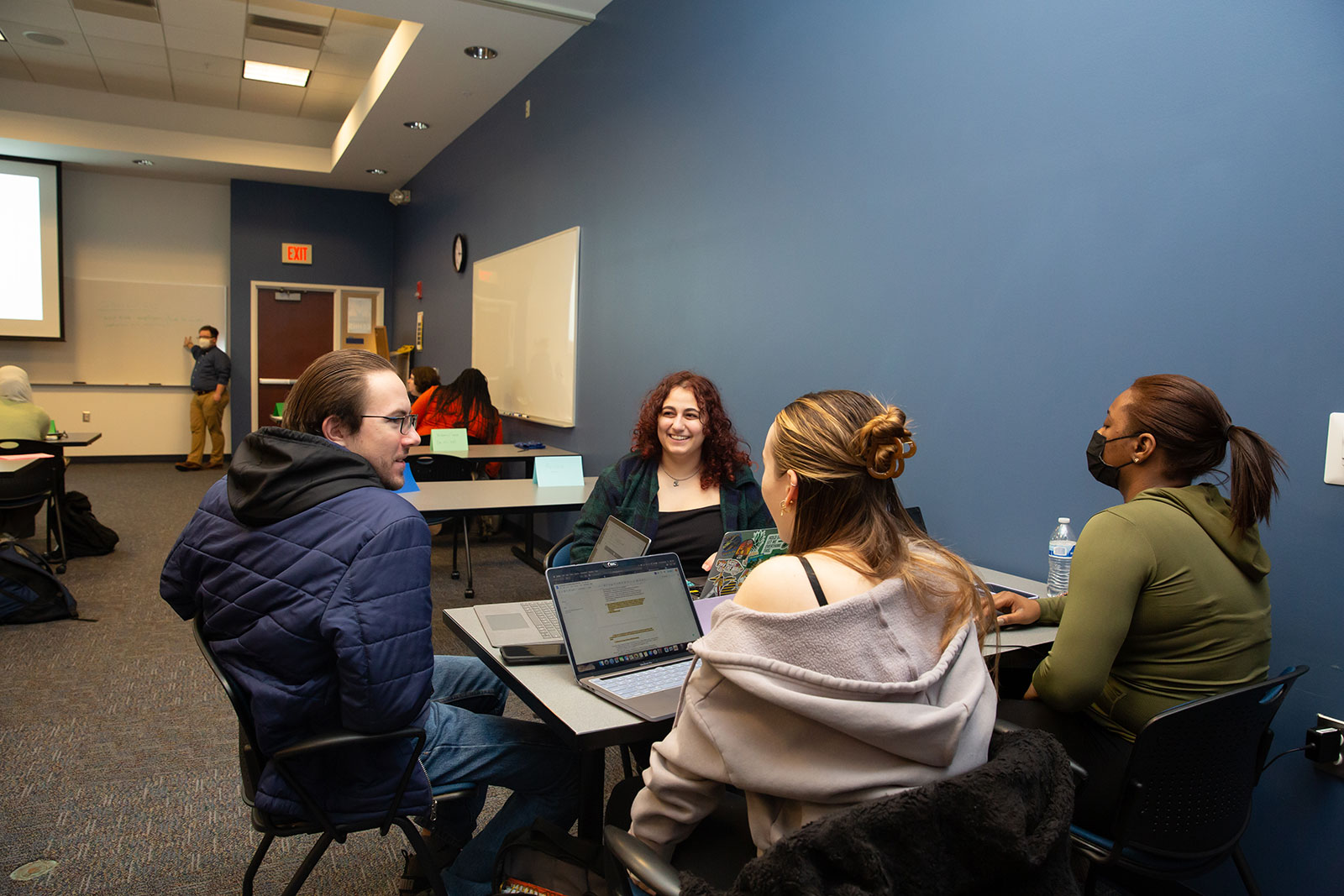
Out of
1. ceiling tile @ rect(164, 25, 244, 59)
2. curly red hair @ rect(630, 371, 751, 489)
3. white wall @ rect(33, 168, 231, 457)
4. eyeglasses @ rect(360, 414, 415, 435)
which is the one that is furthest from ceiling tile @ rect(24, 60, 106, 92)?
eyeglasses @ rect(360, 414, 415, 435)

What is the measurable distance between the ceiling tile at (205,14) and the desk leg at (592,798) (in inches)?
230

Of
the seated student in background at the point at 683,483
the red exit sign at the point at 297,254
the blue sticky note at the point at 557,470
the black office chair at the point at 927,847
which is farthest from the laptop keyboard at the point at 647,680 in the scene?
the red exit sign at the point at 297,254

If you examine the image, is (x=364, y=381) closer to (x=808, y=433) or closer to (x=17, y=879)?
(x=808, y=433)

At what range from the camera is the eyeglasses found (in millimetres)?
1677

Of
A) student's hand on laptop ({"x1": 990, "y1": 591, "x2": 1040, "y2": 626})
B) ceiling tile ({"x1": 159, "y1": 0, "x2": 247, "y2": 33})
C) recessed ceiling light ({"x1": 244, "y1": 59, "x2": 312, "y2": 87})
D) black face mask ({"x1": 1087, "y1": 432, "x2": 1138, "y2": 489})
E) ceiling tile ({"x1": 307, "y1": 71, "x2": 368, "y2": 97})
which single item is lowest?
student's hand on laptop ({"x1": 990, "y1": 591, "x2": 1040, "y2": 626})

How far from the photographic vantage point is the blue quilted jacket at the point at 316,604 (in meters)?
1.36

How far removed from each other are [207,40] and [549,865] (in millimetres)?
6920

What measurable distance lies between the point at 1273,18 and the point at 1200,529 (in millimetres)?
1179

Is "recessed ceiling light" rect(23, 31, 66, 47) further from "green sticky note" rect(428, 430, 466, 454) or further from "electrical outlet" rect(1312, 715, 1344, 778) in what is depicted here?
"electrical outlet" rect(1312, 715, 1344, 778)

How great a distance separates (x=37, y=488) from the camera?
14.1 ft

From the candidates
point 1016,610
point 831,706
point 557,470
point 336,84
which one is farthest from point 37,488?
point 831,706

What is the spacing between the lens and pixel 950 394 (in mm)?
2594

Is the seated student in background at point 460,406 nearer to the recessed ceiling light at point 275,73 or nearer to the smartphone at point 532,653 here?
the recessed ceiling light at point 275,73

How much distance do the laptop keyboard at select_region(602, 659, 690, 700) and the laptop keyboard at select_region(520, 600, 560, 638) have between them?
0.87ft
